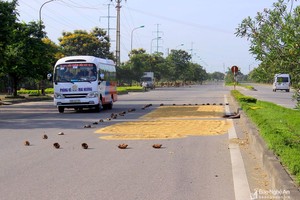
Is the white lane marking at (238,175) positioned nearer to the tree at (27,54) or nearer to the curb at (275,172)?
the curb at (275,172)

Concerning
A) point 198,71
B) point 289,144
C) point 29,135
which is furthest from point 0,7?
point 198,71

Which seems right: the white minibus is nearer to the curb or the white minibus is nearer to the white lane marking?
the white lane marking

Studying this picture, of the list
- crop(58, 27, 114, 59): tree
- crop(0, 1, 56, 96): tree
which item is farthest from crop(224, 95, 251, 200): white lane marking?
crop(58, 27, 114, 59): tree

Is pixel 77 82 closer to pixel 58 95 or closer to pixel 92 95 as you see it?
pixel 92 95

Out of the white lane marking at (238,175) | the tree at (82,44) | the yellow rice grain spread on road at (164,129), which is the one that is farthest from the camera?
the tree at (82,44)

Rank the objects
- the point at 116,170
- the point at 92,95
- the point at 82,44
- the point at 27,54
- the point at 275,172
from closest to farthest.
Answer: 1. the point at 275,172
2. the point at 116,170
3. the point at 92,95
4. the point at 27,54
5. the point at 82,44

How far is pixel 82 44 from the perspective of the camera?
67.6 m

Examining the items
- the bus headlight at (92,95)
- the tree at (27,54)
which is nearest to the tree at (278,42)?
the bus headlight at (92,95)

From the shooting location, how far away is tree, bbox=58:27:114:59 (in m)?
66.9

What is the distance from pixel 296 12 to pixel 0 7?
20.8 meters

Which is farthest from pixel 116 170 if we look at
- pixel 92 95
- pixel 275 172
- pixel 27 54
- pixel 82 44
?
pixel 82 44

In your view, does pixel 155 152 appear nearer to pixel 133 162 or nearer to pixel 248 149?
pixel 133 162

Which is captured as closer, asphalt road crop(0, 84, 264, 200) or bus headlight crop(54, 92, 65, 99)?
asphalt road crop(0, 84, 264, 200)

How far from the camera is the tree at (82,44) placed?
66.9 m
